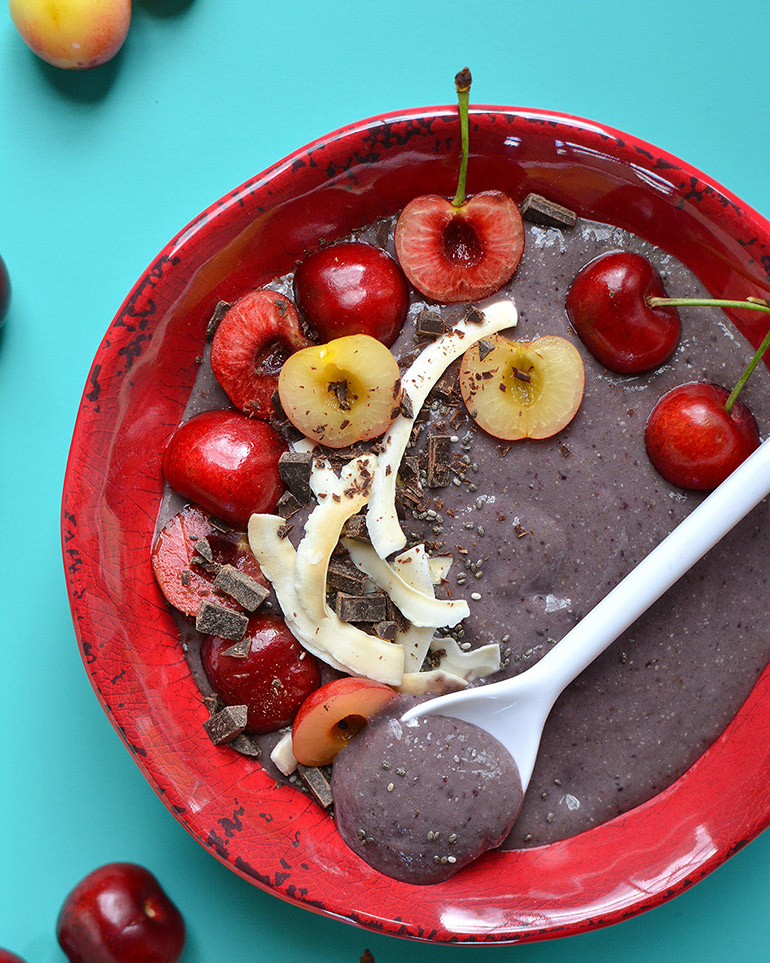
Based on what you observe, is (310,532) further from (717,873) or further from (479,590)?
(717,873)

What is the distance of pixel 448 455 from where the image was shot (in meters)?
1.47

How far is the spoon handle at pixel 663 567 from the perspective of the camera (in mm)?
1420

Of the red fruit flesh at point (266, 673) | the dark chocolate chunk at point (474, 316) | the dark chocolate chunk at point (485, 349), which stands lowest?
the red fruit flesh at point (266, 673)

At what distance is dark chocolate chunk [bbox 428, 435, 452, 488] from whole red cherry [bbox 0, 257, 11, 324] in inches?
38.7

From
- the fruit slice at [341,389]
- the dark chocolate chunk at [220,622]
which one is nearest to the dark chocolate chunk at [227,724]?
the dark chocolate chunk at [220,622]

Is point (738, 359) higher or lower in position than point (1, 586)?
higher

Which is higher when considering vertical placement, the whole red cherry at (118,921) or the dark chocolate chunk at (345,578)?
the dark chocolate chunk at (345,578)

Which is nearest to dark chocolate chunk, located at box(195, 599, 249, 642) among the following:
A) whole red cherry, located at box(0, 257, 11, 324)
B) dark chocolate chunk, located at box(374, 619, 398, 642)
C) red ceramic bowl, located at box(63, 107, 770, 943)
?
red ceramic bowl, located at box(63, 107, 770, 943)

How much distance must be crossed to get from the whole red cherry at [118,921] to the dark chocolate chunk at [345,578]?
79 centimetres

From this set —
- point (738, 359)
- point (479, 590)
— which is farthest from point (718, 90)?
point (479, 590)

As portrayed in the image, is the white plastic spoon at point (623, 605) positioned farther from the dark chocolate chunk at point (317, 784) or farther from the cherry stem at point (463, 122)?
the cherry stem at point (463, 122)

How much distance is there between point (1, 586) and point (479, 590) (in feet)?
3.49

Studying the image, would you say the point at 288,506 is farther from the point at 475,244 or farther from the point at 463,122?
the point at 463,122

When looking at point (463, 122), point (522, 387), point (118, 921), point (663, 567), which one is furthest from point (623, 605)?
point (118, 921)
